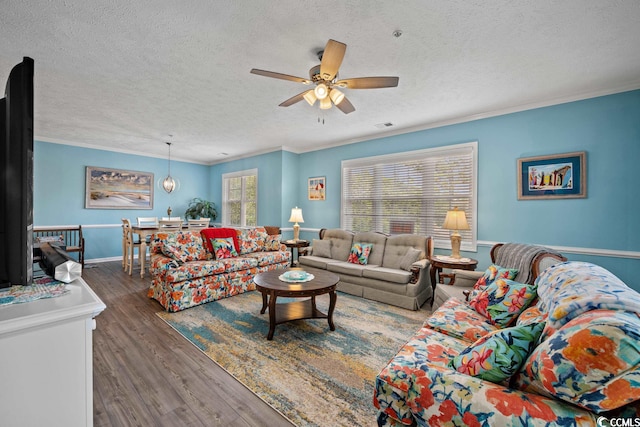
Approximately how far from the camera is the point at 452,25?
2.06m

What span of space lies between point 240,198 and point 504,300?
633 centimetres

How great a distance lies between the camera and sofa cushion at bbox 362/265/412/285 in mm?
3506

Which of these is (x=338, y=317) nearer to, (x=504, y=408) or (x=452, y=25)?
(x=504, y=408)

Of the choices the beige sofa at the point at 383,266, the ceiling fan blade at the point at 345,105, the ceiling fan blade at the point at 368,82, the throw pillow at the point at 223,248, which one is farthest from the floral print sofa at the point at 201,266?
the ceiling fan blade at the point at 368,82

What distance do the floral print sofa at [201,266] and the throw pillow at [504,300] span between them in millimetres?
3005

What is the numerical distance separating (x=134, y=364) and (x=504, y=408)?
250cm

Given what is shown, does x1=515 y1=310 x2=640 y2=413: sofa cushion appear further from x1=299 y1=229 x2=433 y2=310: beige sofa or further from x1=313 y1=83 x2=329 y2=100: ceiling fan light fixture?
x1=299 y1=229 x2=433 y2=310: beige sofa

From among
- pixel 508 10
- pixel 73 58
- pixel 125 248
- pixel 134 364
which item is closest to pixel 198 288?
pixel 134 364

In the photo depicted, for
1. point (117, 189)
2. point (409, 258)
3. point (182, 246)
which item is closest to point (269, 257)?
point (182, 246)

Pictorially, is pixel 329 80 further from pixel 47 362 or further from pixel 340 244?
pixel 340 244

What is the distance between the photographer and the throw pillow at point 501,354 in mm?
1075

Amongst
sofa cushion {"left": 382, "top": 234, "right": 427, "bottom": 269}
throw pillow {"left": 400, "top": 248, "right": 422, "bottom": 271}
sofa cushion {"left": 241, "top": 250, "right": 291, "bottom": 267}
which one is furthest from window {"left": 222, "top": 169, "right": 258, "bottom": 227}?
throw pillow {"left": 400, "top": 248, "right": 422, "bottom": 271}

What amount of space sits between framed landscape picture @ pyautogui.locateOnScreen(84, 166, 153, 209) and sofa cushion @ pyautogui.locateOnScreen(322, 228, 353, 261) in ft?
16.2

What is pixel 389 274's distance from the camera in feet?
11.8
